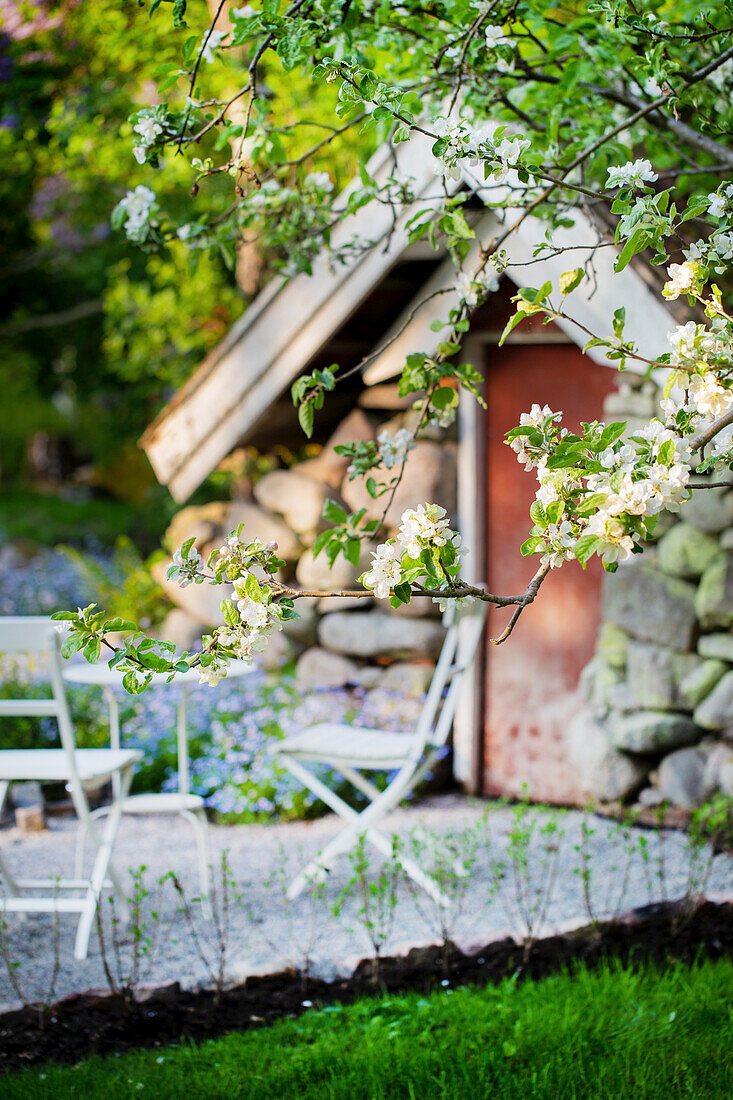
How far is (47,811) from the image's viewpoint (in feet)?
17.0

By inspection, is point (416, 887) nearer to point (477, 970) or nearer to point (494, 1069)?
point (477, 970)

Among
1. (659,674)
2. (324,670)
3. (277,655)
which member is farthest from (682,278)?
(277,655)

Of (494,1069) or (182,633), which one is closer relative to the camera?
(494,1069)

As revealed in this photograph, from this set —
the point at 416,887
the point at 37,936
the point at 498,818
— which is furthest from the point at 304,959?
the point at 498,818

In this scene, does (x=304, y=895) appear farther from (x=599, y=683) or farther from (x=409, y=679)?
(x=599, y=683)

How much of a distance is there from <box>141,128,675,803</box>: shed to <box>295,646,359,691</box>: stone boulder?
0.63 meters

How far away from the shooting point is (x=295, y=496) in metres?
5.51

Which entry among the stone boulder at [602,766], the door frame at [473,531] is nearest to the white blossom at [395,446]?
the door frame at [473,531]

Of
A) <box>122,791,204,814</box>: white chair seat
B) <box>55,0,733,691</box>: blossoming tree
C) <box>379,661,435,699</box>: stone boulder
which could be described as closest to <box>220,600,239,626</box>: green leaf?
<box>55,0,733,691</box>: blossoming tree

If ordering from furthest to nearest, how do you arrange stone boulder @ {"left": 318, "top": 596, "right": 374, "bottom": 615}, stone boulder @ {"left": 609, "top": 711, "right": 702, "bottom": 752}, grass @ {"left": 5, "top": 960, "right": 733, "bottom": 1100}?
1. stone boulder @ {"left": 318, "top": 596, "right": 374, "bottom": 615}
2. stone boulder @ {"left": 609, "top": 711, "right": 702, "bottom": 752}
3. grass @ {"left": 5, "top": 960, "right": 733, "bottom": 1100}

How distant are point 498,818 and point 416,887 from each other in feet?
3.39

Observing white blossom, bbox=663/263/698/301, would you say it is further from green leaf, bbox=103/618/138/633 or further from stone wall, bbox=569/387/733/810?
stone wall, bbox=569/387/733/810

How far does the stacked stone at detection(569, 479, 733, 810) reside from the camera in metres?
4.39

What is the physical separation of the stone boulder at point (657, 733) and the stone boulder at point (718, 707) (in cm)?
7
